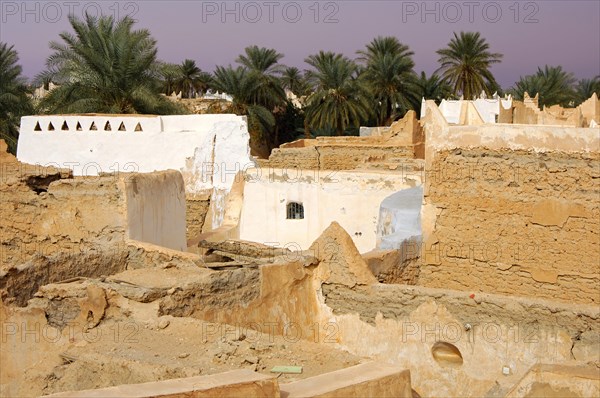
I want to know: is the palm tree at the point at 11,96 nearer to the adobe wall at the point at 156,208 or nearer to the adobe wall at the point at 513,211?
the adobe wall at the point at 156,208

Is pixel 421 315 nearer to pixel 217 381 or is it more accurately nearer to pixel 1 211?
pixel 217 381

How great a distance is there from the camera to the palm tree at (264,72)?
32.2 m

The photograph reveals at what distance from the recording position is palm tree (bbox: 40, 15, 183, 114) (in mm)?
24016

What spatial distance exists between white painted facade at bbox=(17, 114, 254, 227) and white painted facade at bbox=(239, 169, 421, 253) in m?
1.50

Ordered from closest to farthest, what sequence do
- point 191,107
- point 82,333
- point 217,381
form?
point 217,381 → point 82,333 → point 191,107

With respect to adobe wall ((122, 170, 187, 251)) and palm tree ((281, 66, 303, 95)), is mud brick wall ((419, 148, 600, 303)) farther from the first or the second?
palm tree ((281, 66, 303, 95))

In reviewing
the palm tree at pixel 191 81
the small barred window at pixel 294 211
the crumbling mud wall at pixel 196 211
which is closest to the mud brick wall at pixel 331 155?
the crumbling mud wall at pixel 196 211

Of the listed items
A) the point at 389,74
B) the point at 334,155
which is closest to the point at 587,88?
the point at 389,74

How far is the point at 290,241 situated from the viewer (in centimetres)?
1939

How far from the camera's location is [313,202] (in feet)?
61.8

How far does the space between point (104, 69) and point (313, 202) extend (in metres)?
9.00

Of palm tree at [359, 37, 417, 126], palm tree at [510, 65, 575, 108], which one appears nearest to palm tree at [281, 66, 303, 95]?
palm tree at [359, 37, 417, 126]

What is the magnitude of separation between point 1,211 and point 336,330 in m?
5.21

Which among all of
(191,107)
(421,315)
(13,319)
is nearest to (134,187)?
(13,319)
